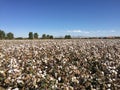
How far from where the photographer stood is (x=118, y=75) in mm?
9383

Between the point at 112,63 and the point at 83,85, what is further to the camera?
the point at 112,63

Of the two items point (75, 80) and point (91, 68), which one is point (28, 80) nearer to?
point (75, 80)

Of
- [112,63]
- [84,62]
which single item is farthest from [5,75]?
[112,63]

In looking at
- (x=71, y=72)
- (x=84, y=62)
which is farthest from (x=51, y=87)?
(x=84, y=62)

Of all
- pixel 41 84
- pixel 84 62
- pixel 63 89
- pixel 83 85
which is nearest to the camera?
pixel 63 89

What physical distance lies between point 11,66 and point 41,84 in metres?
2.56

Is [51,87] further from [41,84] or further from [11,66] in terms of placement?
[11,66]

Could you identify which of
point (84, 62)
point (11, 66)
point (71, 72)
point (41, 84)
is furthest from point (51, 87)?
point (84, 62)

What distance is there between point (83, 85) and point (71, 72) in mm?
1121

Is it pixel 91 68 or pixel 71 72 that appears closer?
pixel 71 72

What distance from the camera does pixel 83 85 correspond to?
822 centimetres

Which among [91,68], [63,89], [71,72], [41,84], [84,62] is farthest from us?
[84,62]

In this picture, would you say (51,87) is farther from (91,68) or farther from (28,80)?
(91,68)

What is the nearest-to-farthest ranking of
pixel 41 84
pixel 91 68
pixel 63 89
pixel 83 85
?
pixel 63 89 < pixel 41 84 < pixel 83 85 < pixel 91 68
